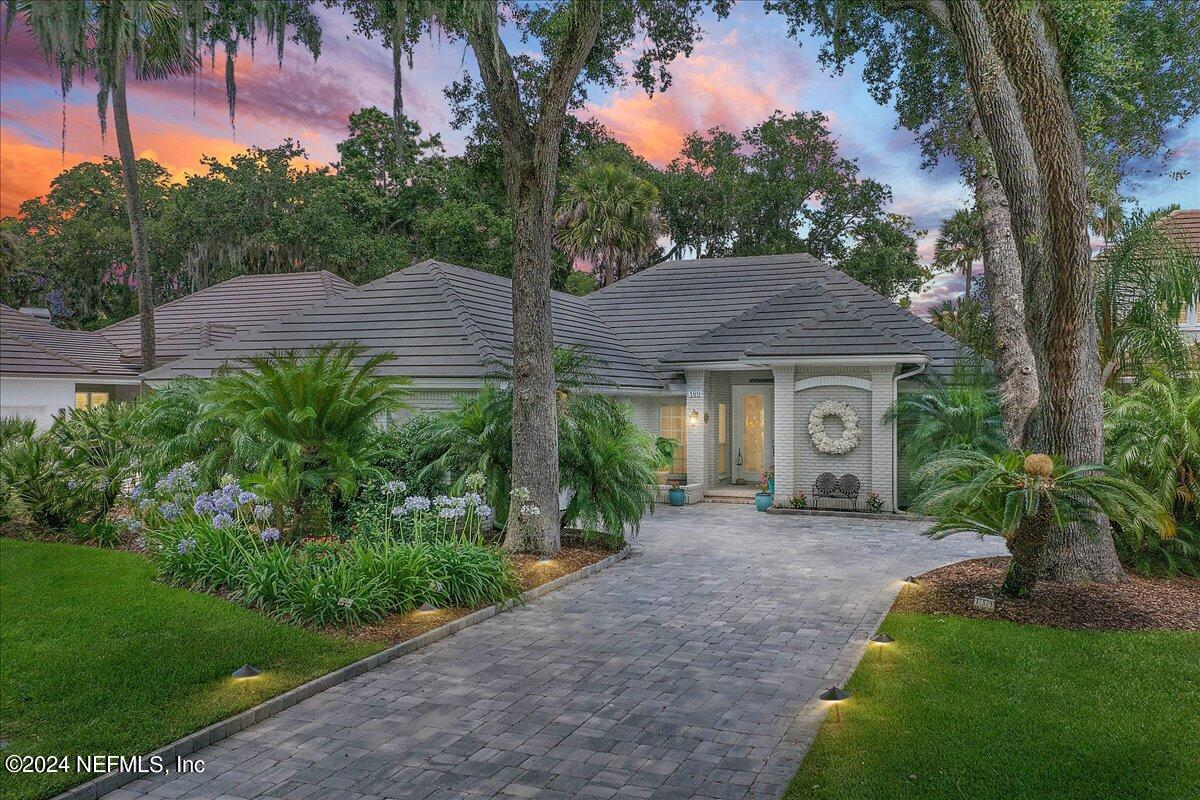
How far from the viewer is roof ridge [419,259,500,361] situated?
14.4 metres

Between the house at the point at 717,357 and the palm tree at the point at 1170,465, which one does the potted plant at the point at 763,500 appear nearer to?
the house at the point at 717,357

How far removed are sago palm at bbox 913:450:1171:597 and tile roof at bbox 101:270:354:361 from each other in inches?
787

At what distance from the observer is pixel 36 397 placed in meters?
20.1

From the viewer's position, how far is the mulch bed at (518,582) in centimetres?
725

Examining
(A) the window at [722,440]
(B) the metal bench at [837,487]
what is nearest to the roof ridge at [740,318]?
(A) the window at [722,440]

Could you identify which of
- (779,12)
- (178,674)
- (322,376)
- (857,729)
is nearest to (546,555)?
(322,376)

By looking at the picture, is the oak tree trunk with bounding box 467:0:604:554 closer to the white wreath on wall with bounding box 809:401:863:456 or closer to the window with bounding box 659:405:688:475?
the white wreath on wall with bounding box 809:401:863:456

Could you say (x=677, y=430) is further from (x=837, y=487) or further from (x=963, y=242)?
(x=963, y=242)

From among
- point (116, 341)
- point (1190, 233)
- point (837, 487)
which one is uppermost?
point (1190, 233)

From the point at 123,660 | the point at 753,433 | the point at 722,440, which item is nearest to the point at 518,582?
the point at 123,660

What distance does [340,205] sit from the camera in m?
32.6

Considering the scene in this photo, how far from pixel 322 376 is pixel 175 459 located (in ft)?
11.1

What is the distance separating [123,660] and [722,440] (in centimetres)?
1440

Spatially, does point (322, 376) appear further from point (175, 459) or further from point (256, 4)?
point (256, 4)
